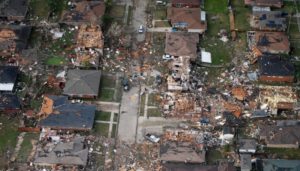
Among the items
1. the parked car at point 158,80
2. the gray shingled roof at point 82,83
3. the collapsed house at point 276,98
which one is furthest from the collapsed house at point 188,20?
the gray shingled roof at point 82,83

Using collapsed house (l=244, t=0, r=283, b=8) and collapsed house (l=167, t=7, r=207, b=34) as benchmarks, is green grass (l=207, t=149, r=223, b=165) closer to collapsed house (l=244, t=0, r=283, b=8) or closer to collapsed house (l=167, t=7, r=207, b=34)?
collapsed house (l=167, t=7, r=207, b=34)

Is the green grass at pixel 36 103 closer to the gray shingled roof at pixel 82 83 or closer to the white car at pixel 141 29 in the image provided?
the gray shingled roof at pixel 82 83

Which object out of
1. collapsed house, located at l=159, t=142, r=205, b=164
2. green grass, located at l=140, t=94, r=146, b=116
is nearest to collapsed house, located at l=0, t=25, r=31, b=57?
green grass, located at l=140, t=94, r=146, b=116

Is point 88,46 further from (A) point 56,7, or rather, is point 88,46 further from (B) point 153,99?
(B) point 153,99

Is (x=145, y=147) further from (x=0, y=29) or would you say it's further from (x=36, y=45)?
(x=0, y=29)

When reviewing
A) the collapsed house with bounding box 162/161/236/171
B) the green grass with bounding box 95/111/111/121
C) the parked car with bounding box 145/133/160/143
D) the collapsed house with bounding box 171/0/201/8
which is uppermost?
the collapsed house with bounding box 171/0/201/8

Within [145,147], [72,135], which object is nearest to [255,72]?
[145,147]

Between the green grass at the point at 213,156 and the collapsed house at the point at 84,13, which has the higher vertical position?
the collapsed house at the point at 84,13
